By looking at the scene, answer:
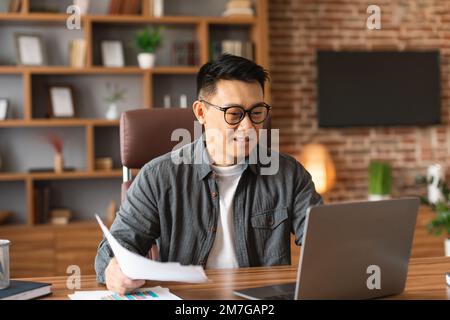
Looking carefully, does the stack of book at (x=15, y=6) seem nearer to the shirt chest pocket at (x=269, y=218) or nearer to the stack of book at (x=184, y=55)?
the stack of book at (x=184, y=55)

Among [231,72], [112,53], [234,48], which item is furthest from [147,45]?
[231,72]

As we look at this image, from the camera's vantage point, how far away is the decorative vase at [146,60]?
13.8 feet

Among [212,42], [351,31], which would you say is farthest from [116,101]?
[351,31]

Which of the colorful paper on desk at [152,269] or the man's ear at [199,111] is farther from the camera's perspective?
the man's ear at [199,111]

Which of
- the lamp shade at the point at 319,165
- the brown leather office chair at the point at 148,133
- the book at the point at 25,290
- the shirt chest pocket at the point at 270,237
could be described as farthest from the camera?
the lamp shade at the point at 319,165

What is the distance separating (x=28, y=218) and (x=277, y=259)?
8.56ft

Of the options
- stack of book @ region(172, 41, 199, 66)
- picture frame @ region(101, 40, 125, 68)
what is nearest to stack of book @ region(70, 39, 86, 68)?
picture frame @ region(101, 40, 125, 68)

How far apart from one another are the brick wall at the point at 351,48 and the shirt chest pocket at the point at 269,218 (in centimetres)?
279

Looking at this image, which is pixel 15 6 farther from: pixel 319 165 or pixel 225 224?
pixel 225 224

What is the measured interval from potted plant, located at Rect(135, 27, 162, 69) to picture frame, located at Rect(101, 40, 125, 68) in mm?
141

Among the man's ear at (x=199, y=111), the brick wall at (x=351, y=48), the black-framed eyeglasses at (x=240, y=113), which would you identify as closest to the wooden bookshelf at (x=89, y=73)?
the brick wall at (x=351, y=48)

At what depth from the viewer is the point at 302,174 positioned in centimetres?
193

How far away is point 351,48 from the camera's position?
187 inches

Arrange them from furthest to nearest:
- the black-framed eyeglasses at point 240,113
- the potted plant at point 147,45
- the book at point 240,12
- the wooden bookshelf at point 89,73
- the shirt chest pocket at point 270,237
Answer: the book at point 240,12, the potted plant at point 147,45, the wooden bookshelf at point 89,73, the shirt chest pocket at point 270,237, the black-framed eyeglasses at point 240,113
